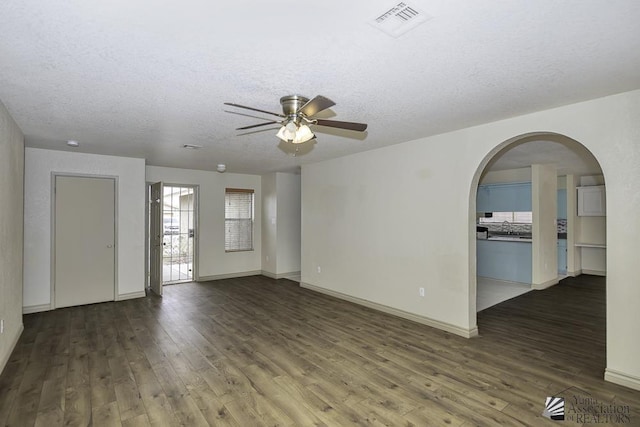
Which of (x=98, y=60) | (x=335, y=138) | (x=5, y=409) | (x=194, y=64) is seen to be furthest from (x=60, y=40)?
(x=335, y=138)

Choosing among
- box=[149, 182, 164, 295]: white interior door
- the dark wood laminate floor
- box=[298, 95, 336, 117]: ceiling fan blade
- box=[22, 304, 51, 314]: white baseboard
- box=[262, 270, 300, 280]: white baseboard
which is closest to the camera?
box=[298, 95, 336, 117]: ceiling fan blade

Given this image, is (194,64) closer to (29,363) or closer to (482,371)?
(29,363)

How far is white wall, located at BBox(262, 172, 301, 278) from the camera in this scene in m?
7.56

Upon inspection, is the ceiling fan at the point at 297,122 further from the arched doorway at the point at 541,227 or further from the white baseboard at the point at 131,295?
the white baseboard at the point at 131,295

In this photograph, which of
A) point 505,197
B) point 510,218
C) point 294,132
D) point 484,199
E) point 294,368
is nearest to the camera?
point 294,132

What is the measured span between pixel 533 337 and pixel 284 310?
3250mm

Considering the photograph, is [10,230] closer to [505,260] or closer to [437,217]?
[437,217]

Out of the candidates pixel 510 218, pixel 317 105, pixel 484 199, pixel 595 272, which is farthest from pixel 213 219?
pixel 595 272

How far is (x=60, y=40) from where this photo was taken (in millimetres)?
1950

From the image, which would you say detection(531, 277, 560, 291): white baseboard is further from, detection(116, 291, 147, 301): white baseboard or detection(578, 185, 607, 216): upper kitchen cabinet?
detection(116, 291, 147, 301): white baseboard

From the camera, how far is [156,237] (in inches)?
243

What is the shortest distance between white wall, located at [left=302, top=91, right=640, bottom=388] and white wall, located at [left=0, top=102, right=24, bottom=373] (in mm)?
4221

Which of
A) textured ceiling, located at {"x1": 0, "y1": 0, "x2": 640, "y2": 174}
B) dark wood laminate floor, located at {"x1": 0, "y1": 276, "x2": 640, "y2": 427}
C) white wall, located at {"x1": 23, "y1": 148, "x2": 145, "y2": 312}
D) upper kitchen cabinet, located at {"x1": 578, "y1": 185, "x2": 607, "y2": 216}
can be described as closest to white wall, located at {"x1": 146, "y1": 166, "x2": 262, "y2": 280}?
white wall, located at {"x1": 23, "y1": 148, "x2": 145, "y2": 312}

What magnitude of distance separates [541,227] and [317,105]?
6.20 meters
